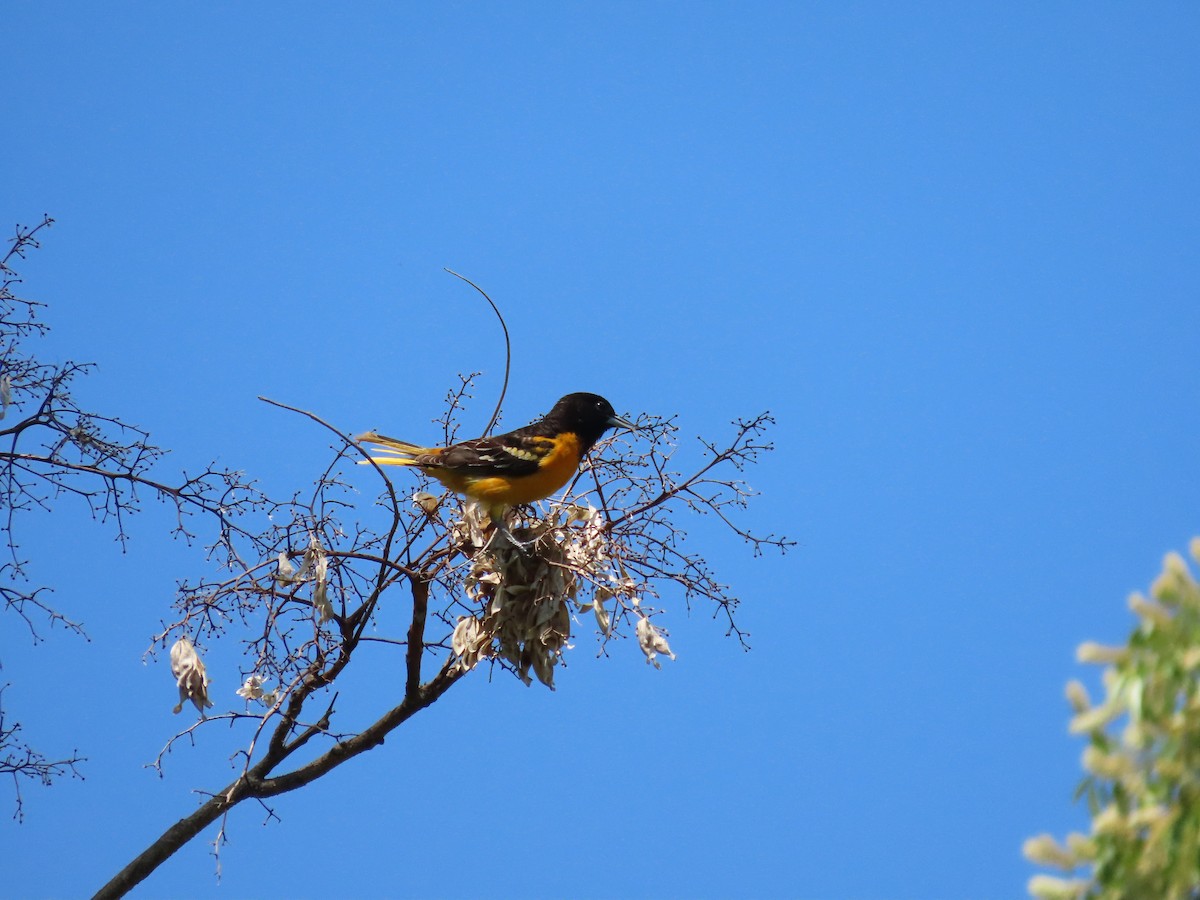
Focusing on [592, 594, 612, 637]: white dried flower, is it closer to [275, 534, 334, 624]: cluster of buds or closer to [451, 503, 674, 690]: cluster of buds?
[451, 503, 674, 690]: cluster of buds

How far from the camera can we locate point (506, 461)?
3.99 meters

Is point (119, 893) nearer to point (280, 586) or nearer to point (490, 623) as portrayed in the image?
point (280, 586)

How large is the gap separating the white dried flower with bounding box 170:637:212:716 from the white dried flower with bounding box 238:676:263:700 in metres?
0.10

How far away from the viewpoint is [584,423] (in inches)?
170

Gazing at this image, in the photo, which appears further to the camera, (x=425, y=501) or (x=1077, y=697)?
(x=425, y=501)

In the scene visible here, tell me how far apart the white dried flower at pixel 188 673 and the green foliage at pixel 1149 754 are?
8.84ft

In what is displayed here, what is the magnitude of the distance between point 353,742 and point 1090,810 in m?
2.83

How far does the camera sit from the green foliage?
1.60 metres

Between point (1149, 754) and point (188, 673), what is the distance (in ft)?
9.18

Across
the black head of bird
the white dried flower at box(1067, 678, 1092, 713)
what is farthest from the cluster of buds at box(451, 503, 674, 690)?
the white dried flower at box(1067, 678, 1092, 713)

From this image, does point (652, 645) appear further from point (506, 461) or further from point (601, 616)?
point (506, 461)

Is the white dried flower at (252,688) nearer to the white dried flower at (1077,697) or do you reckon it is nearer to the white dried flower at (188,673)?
the white dried flower at (188,673)

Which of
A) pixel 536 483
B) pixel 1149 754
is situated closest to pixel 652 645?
pixel 536 483

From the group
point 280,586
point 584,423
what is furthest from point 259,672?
point 584,423
